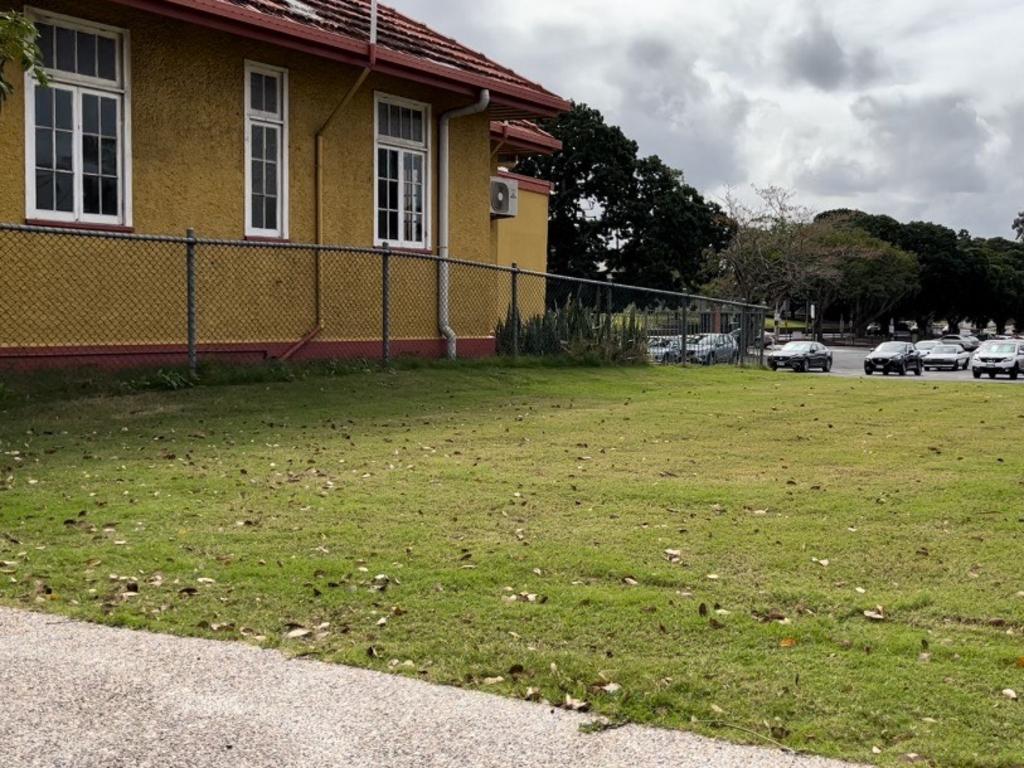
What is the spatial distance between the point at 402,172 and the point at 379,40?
1.94m

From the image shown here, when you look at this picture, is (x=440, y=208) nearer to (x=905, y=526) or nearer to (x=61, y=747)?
(x=905, y=526)

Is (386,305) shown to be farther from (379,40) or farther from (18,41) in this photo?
(18,41)

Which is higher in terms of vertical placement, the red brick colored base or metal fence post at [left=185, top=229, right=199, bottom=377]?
metal fence post at [left=185, top=229, right=199, bottom=377]

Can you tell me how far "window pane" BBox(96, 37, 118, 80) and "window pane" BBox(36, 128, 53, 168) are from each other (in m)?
0.99

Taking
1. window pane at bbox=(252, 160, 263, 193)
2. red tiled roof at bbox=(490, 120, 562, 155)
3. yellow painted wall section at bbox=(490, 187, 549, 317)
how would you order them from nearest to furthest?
window pane at bbox=(252, 160, 263, 193)
red tiled roof at bbox=(490, 120, 562, 155)
yellow painted wall section at bbox=(490, 187, 549, 317)

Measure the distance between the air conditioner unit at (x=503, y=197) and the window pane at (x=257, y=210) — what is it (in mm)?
5856

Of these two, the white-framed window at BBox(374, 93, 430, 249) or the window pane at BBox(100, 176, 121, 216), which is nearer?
the window pane at BBox(100, 176, 121, 216)

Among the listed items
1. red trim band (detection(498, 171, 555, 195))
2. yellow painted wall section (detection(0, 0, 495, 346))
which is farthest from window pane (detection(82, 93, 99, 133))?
red trim band (detection(498, 171, 555, 195))

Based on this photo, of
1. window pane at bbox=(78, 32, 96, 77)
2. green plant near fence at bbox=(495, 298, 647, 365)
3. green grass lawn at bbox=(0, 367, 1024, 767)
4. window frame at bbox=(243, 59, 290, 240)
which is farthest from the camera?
green plant near fence at bbox=(495, 298, 647, 365)

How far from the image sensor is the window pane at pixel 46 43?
1184 centimetres

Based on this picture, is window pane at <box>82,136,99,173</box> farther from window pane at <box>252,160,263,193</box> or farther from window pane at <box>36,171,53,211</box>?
window pane at <box>252,160,263,193</box>

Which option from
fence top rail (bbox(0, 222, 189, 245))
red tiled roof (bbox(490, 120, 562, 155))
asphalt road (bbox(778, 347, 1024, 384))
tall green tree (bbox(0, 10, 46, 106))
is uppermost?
red tiled roof (bbox(490, 120, 562, 155))

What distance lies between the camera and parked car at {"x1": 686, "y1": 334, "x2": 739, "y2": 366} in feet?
78.2

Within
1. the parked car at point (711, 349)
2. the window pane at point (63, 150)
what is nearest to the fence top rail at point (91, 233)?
the window pane at point (63, 150)
